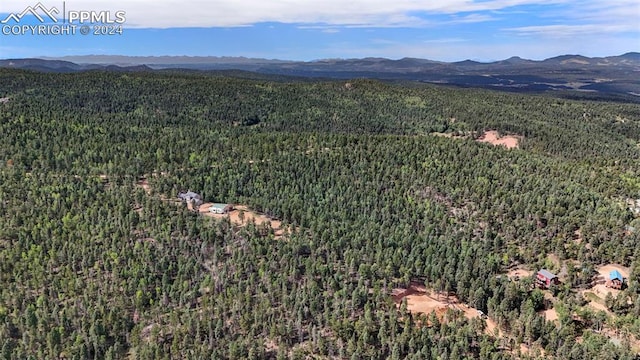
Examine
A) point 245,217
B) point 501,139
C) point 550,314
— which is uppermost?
point 501,139

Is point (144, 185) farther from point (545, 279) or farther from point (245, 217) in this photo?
point (545, 279)

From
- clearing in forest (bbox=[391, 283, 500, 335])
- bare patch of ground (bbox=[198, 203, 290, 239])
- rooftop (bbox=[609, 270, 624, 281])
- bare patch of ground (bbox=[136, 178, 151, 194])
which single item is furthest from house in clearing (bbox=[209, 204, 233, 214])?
rooftop (bbox=[609, 270, 624, 281])

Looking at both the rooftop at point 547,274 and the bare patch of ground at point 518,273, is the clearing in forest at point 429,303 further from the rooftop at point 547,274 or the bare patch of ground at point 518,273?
the rooftop at point 547,274

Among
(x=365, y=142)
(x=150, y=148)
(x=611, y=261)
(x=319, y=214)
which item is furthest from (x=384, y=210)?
(x=150, y=148)

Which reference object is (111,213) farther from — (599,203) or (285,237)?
(599,203)

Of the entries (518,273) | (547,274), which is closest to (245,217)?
(518,273)

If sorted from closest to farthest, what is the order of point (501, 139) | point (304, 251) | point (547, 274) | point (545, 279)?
1. point (545, 279)
2. point (547, 274)
3. point (304, 251)
4. point (501, 139)

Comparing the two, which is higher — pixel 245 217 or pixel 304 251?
pixel 245 217

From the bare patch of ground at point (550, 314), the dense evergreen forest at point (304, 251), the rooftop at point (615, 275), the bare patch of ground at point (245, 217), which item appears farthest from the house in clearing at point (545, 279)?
the bare patch of ground at point (245, 217)
